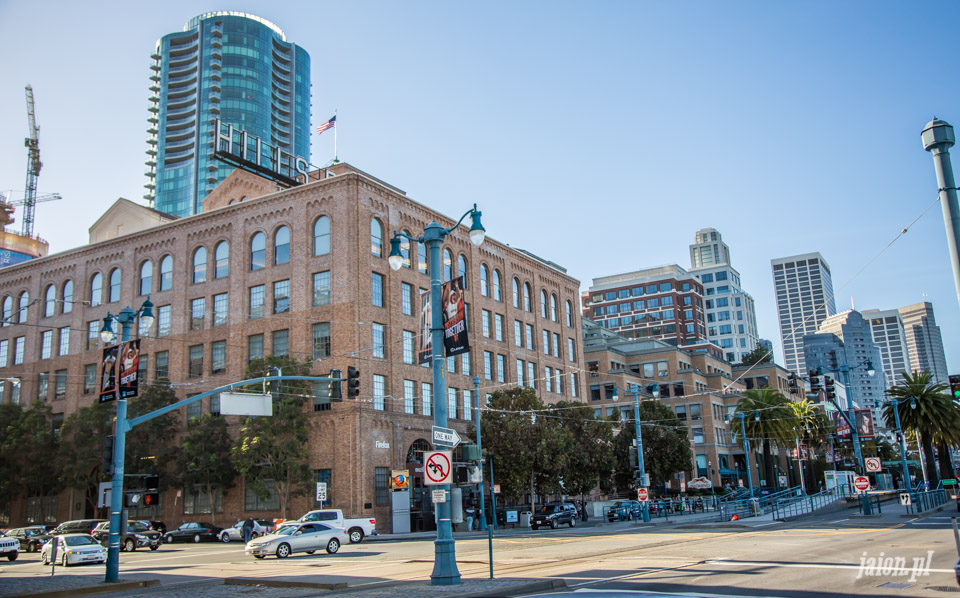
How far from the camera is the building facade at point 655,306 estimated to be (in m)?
134

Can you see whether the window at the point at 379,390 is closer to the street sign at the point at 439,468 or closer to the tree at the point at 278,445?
the tree at the point at 278,445

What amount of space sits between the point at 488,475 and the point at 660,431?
755 inches

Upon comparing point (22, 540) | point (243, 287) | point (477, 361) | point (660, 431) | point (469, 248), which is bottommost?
point (22, 540)

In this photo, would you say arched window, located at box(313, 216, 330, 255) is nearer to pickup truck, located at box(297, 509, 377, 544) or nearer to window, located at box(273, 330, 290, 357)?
window, located at box(273, 330, 290, 357)

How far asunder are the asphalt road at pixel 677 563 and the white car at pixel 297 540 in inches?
21.3

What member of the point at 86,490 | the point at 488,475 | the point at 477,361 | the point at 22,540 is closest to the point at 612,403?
the point at 477,361

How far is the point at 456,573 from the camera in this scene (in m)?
17.7

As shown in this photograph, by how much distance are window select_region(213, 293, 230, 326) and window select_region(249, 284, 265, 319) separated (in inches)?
90.4

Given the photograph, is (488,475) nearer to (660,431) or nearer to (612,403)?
(660,431)

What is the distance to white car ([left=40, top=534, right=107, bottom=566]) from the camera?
3241cm

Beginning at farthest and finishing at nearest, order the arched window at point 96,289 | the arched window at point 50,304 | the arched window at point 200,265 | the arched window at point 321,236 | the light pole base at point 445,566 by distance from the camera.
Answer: the arched window at point 50,304 < the arched window at point 96,289 < the arched window at point 200,265 < the arched window at point 321,236 < the light pole base at point 445,566

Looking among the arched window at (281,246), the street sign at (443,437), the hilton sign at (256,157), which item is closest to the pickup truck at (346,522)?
the street sign at (443,437)

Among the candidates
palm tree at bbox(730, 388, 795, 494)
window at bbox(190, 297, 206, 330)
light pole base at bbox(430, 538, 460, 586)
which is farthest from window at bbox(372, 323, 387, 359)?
light pole base at bbox(430, 538, 460, 586)

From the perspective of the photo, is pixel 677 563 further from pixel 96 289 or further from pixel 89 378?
pixel 96 289
